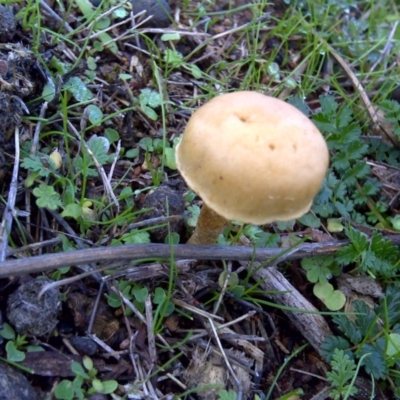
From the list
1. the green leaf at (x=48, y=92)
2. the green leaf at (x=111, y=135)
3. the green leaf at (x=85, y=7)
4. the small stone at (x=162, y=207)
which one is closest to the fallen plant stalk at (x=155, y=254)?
the small stone at (x=162, y=207)

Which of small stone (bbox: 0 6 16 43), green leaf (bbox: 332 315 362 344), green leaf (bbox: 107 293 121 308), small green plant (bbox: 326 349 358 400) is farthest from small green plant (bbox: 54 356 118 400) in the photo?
small stone (bbox: 0 6 16 43)

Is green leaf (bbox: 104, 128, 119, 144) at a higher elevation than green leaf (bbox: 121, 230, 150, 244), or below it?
higher

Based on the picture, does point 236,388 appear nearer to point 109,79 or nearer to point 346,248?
point 346,248

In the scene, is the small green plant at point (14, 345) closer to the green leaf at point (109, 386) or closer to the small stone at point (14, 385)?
the small stone at point (14, 385)

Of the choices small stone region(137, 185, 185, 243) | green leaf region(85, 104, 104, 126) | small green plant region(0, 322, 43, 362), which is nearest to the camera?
small green plant region(0, 322, 43, 362)

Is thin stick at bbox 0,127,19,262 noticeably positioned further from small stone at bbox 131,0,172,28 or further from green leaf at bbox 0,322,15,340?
small stone at bbox 131,0,172,28

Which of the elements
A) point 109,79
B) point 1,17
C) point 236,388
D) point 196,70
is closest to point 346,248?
point 236,388

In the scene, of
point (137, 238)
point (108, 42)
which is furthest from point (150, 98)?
point (137, 238)
